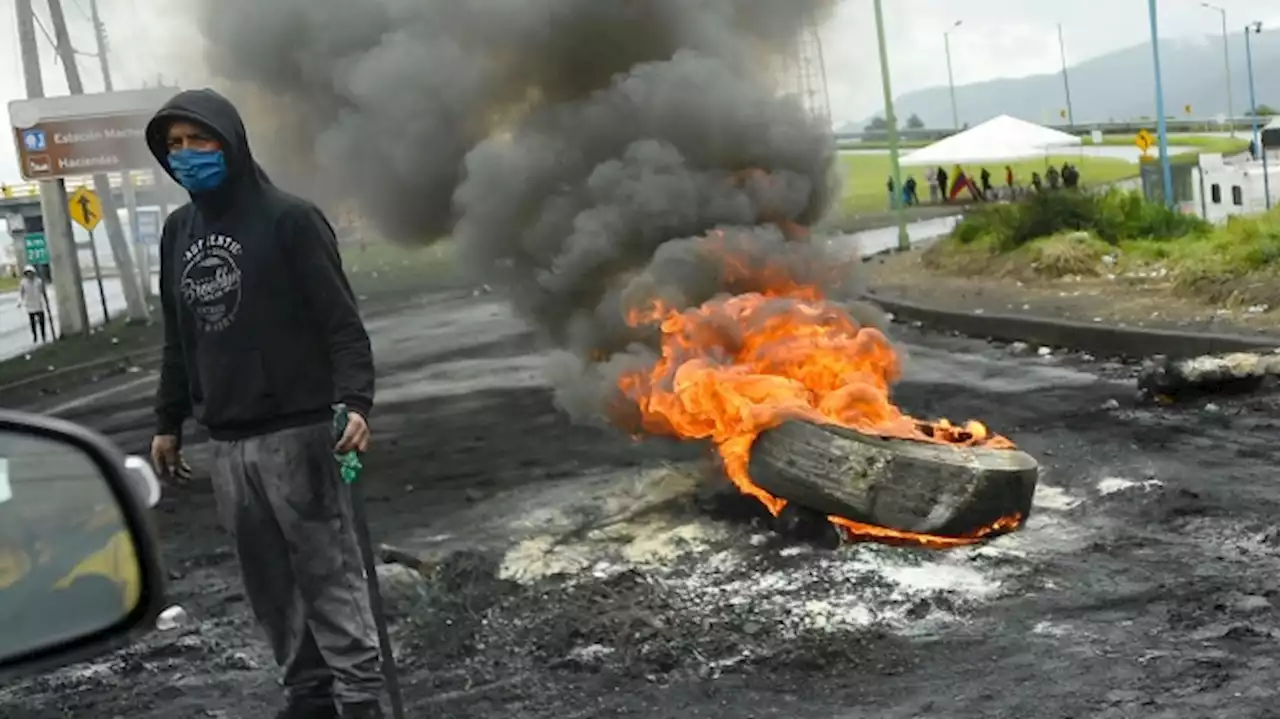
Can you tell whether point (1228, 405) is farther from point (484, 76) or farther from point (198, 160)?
point (198, 160)

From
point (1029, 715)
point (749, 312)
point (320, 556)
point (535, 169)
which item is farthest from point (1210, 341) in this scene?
point (320, 556)

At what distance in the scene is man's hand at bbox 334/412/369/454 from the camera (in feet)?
11.2

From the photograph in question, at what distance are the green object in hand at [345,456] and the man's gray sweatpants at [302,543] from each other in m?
0.17

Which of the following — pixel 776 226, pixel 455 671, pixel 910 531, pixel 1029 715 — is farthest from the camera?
pixel 776 226

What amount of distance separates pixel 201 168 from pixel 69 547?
1.51 m

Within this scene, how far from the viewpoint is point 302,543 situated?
3676mm

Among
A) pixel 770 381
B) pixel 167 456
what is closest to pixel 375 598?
pixel 167 456

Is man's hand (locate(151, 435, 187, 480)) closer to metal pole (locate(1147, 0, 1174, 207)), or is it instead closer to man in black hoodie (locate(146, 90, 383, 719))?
man in black hoodie (locate(146, 90, 383, 719))

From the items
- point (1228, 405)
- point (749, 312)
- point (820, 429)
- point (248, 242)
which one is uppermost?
point (248, 242)

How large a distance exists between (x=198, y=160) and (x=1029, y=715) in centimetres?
283

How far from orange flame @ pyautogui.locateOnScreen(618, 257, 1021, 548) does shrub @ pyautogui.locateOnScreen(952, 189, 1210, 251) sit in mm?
10212

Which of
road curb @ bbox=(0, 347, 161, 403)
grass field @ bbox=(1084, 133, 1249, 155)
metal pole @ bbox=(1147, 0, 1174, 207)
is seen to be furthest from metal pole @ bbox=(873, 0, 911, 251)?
grass field @ bbox=(1084, 133, 1249, 155)

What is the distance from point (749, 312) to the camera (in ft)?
22.4

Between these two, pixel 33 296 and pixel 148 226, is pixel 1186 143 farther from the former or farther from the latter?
pixel 33 296
